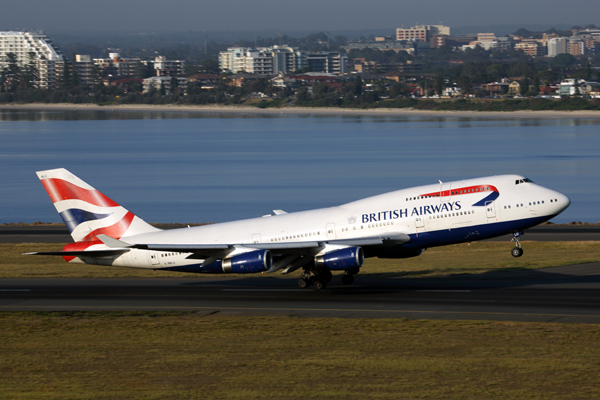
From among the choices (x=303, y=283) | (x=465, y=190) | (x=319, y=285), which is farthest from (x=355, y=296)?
(x=465, y=190)

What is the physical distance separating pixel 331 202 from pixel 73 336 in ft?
279

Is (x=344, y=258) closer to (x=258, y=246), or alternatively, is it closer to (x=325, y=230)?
(x=325, y=230)

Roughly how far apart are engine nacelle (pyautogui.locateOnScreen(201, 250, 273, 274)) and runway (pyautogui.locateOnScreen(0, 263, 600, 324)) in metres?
1.90

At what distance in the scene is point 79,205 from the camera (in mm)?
45656

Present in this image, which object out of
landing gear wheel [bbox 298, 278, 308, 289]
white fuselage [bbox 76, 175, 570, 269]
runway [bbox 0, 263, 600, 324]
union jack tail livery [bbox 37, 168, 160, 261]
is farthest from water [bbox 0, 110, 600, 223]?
white fuselage [bbox 76, 175, 570, 269]

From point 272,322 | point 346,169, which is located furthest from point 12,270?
point 346,169

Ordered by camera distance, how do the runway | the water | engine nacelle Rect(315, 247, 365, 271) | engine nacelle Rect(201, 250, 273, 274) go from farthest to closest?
the water, engine nacelle Rect(201, 250, 273, 274), engine nacelle Rect(315, 247, 365, 271), the runway

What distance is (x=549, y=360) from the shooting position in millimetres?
28000

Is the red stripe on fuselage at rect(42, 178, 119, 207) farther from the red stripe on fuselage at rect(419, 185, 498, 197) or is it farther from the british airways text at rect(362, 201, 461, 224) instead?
the red stripe on fuselage at rect(419, 185, 498, 197)

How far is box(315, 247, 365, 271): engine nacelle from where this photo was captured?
40531 mm

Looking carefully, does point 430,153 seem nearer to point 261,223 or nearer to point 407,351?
point 261,223

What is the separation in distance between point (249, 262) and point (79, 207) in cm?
1215

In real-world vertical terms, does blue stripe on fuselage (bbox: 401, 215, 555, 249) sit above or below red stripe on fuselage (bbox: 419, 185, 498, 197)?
below

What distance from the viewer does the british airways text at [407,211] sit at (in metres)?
42.5
